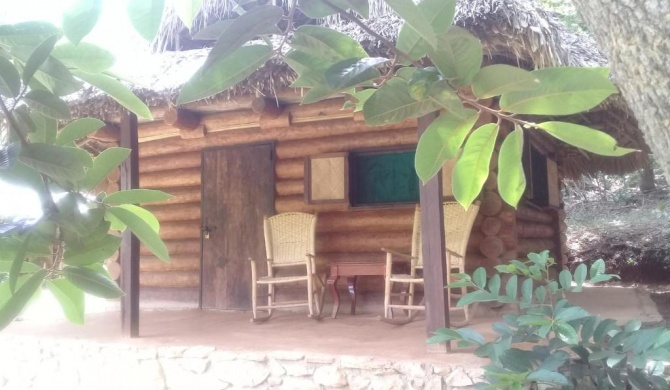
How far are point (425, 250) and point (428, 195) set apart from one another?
342 mm

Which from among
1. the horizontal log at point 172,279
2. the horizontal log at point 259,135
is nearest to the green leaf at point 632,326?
the horizontal log at point 259,135

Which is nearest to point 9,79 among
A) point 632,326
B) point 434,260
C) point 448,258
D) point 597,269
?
point 632,326

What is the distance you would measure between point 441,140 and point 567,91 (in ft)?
0.50

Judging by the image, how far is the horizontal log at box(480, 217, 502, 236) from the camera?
5.12 m

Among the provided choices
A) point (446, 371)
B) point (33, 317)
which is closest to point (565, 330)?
point (446, 371)

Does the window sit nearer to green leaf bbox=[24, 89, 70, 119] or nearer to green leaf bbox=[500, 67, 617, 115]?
green leaf bbox=[24, 89, 70, 119]

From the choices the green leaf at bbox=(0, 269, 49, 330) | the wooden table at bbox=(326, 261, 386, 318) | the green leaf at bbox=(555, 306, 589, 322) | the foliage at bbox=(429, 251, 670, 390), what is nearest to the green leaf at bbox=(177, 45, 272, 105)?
the green leaf at bbox=(0, 269, 49, 330)

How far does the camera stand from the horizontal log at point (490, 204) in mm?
5102

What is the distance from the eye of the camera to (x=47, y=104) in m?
0.86

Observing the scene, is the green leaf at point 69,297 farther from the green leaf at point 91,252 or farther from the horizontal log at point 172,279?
the horizontal log at point 172,279

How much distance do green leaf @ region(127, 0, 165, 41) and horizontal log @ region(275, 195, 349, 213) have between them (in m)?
4.91

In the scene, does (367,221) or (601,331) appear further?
(367,221)

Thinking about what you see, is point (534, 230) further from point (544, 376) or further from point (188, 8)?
point (188, 8)

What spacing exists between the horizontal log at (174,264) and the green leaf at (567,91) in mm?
6038
